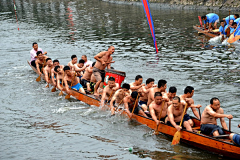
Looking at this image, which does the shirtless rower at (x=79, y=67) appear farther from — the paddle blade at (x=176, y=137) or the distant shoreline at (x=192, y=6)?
the distant shoreline at (x=192, y=6)

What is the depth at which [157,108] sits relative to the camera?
39.0ft

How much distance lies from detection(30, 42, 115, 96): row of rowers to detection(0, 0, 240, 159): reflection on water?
0.89m

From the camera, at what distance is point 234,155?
9594 mm

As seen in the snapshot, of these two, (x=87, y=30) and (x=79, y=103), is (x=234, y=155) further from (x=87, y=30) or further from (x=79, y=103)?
(x=87, y=30)

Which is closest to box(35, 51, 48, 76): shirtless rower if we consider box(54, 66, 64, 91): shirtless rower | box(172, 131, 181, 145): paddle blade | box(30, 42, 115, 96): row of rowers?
box(30, 42, 115, 96): row of rowers

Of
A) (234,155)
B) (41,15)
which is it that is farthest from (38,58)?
(41,15)

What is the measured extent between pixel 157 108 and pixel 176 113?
884 mm

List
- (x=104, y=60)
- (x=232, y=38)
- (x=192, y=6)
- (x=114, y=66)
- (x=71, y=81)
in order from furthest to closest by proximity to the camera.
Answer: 1. (x=192, y=6)
2. (x=232, y=38)
3. (x=114, y=66)
4. (x=71, y=81)
5. (x=104, y=60)

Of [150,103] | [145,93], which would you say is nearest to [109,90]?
[145,93]

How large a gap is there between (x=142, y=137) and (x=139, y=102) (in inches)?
84.9

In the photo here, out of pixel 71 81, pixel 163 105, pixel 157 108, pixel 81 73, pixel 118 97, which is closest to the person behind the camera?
pixel 163 105

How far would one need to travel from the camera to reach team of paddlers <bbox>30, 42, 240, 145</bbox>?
1066 centimetres

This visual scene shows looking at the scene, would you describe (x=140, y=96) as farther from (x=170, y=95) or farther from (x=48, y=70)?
(x=48, y=70)

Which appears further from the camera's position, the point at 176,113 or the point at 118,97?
the point at 118,97
